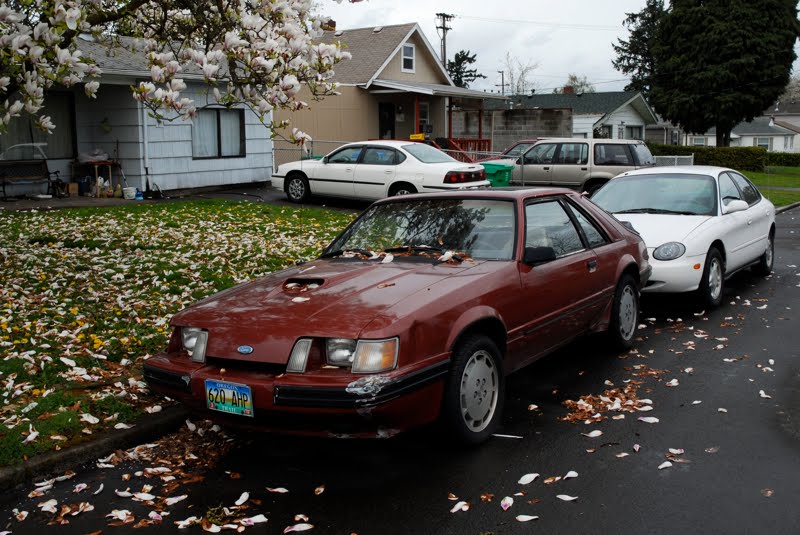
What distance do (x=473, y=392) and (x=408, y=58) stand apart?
28.6 metres

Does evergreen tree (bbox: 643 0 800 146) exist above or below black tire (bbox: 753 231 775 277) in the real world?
above

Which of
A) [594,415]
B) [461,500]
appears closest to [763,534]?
[461,500]

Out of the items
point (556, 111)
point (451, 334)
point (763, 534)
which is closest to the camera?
point (763, 534)

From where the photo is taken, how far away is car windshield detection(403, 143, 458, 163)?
1652 cm

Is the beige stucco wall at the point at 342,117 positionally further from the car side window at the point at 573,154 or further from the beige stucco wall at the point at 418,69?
the car side window at the point at 573,154

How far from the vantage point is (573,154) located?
66.2 ft

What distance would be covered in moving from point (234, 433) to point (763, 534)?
3.11 metres

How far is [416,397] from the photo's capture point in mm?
4266

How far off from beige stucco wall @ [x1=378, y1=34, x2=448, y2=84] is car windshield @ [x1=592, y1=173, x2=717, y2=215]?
69.2 ft

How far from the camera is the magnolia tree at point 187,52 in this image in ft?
21.7

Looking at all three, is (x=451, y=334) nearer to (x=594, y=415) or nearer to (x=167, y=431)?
(x=594, y=415)

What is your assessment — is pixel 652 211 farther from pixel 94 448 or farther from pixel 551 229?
pixel 94 448

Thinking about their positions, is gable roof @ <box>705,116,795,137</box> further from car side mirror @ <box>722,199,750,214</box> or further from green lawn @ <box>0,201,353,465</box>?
car side mirror @ <box>722,199,750,214</box>

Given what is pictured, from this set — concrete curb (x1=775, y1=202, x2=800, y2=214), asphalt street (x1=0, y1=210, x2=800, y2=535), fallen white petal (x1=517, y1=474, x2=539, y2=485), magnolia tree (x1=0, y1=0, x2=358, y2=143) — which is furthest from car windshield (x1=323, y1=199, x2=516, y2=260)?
concrete curb (x1=775, y1=202, x2=800, y2=214)
